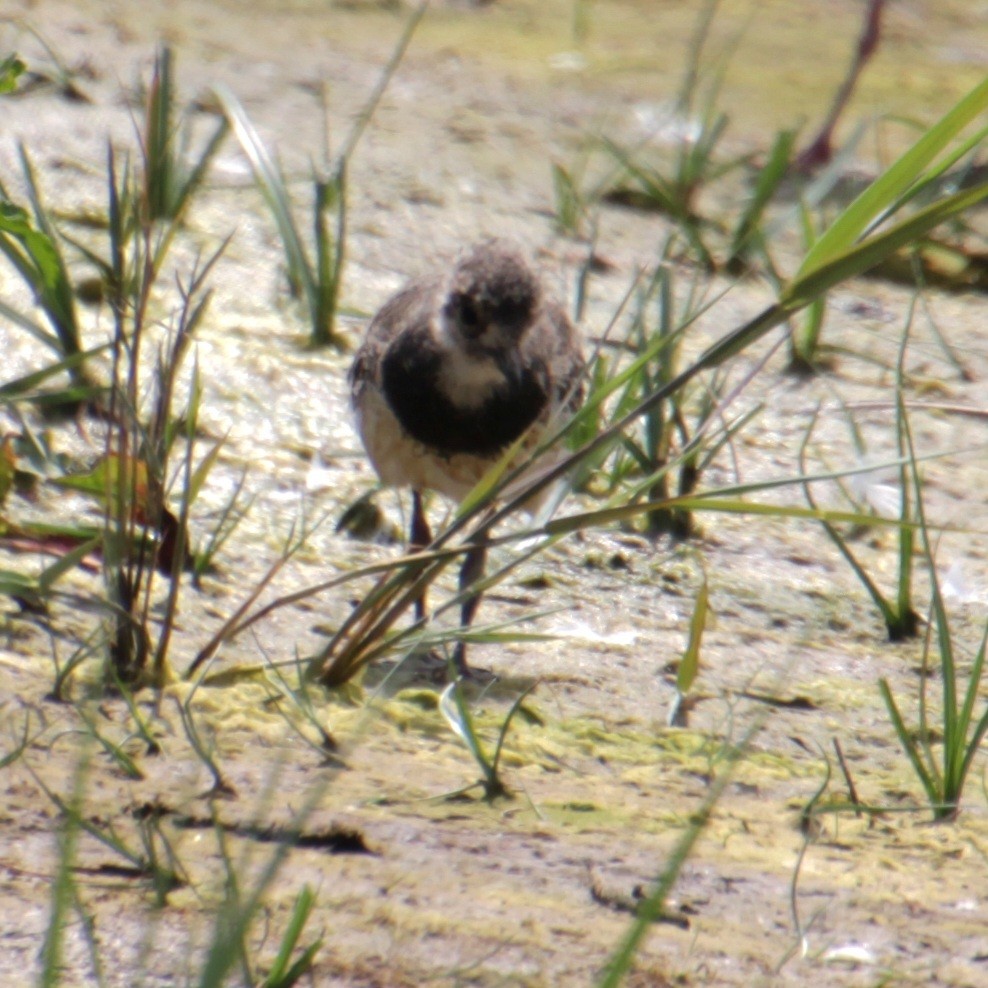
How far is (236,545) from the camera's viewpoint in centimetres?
470

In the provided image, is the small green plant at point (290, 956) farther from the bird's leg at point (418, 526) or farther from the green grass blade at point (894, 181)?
the bird's leg at point (418, 526)

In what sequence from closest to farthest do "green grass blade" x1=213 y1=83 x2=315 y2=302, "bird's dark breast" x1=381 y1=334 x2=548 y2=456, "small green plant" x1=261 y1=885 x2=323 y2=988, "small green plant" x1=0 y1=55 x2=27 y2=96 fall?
1. "small green plant" x1=261 y1=885 x2=323 y2=988
2. "small green plant" x1=0 y1=55 x2=27 y2=96
3. "bird's dark breast" x1=381 y1=334 x2=548 y2=456
4. "green grass blade" x1=213 y1=83 x2=315 y2=302

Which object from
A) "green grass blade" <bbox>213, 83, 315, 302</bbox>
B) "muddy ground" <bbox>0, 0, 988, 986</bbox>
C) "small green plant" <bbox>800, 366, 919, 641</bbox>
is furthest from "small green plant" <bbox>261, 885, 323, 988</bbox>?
"green grass blade" <bbox>213, 83, 315, 302</bbox>

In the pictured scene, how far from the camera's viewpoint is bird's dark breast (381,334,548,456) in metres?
4.72

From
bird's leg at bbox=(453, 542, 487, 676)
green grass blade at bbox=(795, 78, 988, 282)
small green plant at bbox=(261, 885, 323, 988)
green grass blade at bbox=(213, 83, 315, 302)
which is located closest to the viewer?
small green plant at bbox=(261, 885, 323, 988)

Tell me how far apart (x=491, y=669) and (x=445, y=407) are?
0.75m

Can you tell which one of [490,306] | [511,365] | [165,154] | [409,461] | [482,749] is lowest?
[482,749]

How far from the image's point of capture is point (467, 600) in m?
4.32

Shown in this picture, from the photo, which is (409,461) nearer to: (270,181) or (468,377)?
(468,377)

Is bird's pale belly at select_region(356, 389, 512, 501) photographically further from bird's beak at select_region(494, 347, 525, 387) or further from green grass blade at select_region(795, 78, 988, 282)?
green grass blade at select_region(795, 78, 988, 282)

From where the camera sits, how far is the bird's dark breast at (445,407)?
15.5ft

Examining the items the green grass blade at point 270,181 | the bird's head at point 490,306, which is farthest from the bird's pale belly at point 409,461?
the green grass blade at point 270,181

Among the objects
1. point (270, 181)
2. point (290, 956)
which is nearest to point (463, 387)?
point (270, 181)

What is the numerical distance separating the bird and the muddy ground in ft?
1.11
